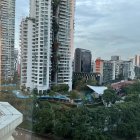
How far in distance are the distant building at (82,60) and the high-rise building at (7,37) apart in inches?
135

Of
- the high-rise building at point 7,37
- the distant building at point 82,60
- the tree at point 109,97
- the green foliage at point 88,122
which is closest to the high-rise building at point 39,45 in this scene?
the high-rise building at point 7,37

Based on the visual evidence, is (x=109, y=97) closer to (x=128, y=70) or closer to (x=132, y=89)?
(x=132, y=89)

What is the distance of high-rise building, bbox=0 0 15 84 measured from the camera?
5052 mm

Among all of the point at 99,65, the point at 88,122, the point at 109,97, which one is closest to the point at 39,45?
the point at 109,97

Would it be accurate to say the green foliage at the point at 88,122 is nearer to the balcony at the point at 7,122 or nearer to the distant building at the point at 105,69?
the balcony at the point at 7,122

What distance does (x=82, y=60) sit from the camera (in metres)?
8.73

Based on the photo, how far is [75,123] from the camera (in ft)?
11.5

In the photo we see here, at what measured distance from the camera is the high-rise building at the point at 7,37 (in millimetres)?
5052

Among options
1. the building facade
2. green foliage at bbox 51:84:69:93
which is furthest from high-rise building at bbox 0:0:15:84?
the building facade

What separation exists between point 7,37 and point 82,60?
378 cm

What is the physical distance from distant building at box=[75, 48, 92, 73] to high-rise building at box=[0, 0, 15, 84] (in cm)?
343

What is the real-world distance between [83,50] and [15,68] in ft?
11.4

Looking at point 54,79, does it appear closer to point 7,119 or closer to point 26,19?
point 26,19

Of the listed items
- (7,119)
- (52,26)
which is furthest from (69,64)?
(7,119)
